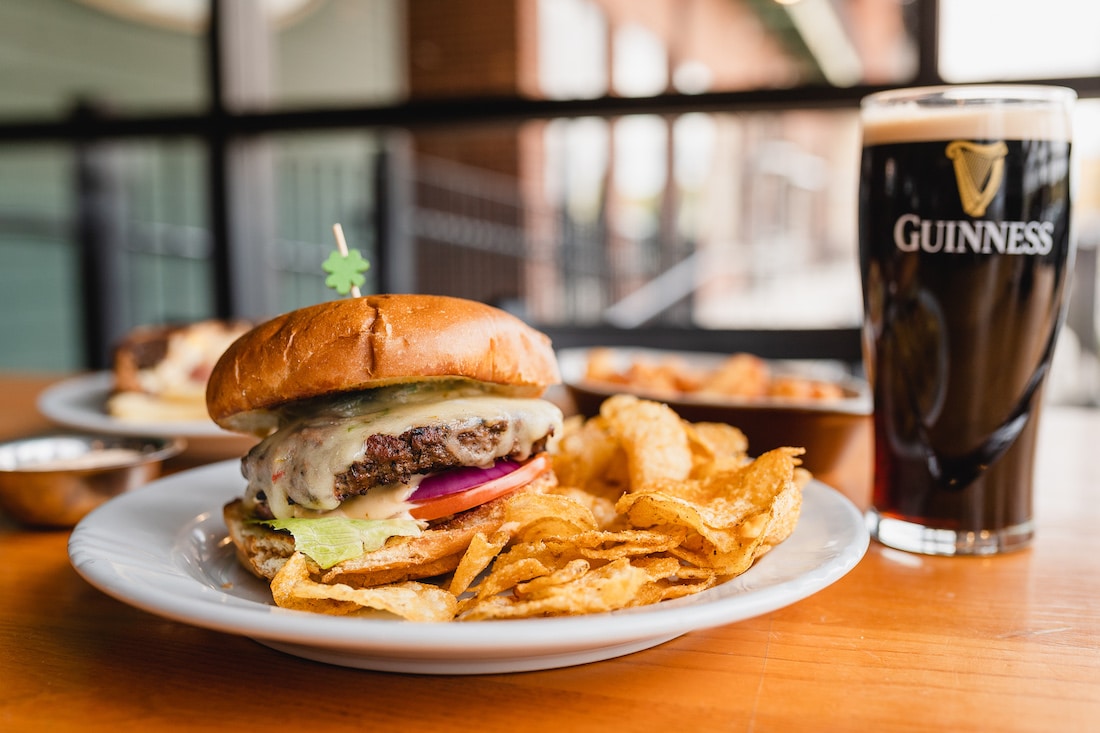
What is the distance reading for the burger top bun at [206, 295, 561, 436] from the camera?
3.21 feet

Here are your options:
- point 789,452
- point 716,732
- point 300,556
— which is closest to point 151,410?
point 300,556

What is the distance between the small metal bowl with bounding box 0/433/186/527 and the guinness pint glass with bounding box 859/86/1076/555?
3.38ft

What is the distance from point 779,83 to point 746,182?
14.7 m

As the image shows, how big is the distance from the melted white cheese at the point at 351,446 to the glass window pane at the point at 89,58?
612 cm

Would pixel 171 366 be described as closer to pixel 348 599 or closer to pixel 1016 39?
pixel 348 599

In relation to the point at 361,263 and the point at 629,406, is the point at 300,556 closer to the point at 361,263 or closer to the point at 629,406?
the point at 361,263

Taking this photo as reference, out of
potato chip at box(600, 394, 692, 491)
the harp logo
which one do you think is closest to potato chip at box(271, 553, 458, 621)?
potato chip at box(600, 394, 692, 491)

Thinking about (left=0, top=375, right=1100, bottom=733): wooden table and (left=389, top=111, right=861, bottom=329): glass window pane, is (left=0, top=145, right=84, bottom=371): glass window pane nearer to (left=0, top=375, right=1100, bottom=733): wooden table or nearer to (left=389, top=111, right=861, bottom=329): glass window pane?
(left=389, top=111, right=861, bottom=329): glass window pane

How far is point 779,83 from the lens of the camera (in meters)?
2.95

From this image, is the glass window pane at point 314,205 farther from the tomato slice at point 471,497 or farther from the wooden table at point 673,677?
the wooden table at point 673,677

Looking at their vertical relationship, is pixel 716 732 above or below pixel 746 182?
below

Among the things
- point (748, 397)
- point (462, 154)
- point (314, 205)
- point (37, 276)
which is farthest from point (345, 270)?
point (462, 154)

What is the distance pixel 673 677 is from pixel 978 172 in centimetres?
66

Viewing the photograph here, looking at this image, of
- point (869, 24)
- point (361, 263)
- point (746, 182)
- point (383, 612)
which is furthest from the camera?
point (869, 24)
